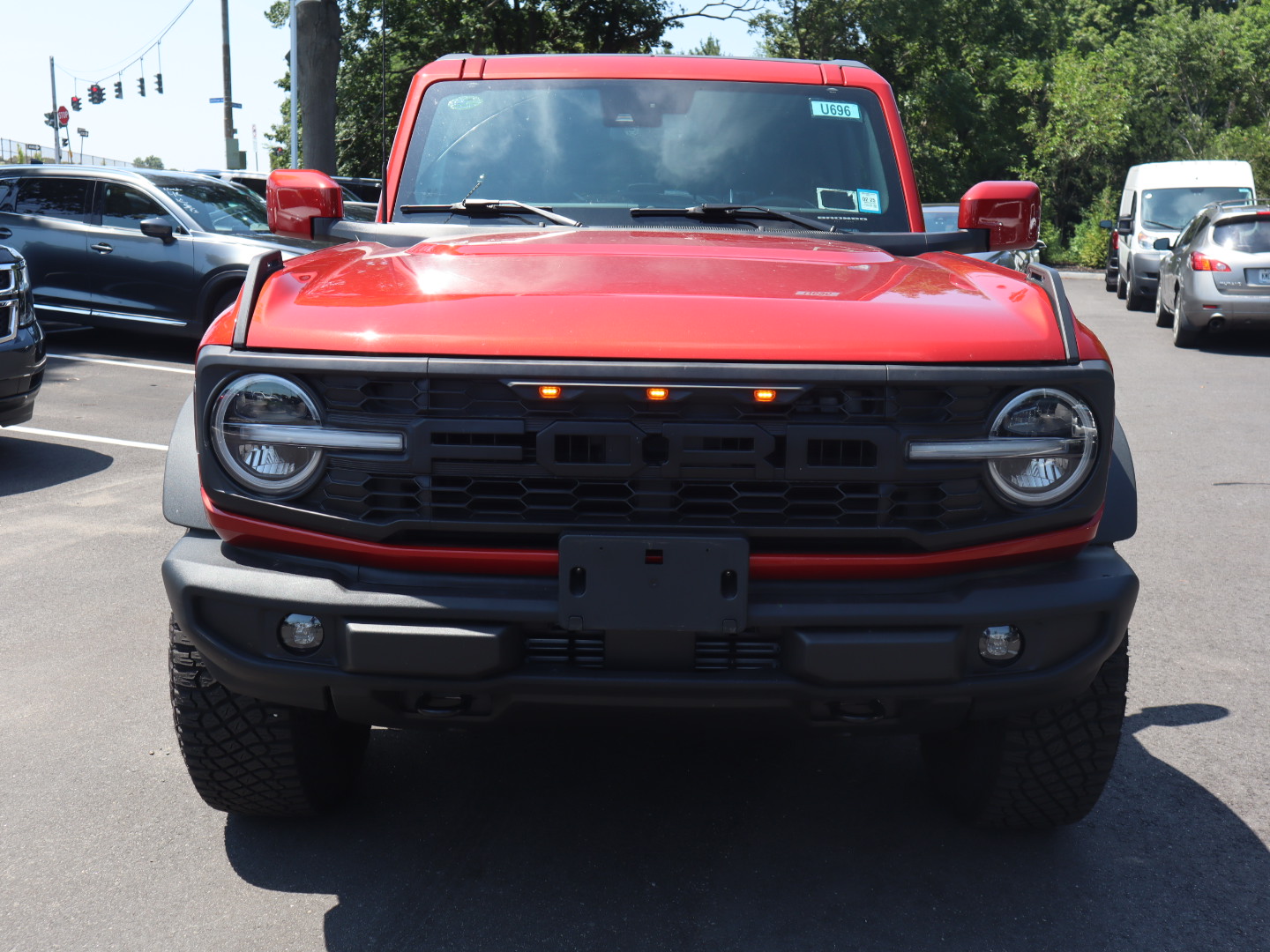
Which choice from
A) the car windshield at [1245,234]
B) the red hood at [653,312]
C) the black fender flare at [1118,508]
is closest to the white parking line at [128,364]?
the red hood at [653,312]

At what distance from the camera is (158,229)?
11.3 metres

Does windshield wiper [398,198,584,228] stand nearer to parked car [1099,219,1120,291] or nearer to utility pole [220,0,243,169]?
parked car [1099,219,1120,291]

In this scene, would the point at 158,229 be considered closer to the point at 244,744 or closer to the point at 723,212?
the point at 723,212

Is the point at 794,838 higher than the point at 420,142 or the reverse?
the reverse

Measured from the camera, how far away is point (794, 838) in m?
3.09

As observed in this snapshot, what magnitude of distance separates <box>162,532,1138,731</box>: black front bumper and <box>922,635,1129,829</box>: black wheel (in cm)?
38

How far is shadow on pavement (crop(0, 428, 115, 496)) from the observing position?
6.99 m

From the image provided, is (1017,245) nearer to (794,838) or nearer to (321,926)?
(794,838)

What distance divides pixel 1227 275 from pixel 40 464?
12.0m

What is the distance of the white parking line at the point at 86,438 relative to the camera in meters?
8.13

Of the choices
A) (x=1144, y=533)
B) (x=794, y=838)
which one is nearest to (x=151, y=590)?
(x=794, y=838)

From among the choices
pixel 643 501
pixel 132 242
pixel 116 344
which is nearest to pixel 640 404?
pixel 643 501

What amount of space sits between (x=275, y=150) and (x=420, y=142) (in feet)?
147

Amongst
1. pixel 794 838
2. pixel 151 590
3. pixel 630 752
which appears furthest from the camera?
pixel 151 590
